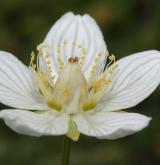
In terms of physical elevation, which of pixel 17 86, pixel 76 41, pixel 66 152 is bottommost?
pixel 66 152

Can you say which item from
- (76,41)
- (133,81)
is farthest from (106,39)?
(133,81)

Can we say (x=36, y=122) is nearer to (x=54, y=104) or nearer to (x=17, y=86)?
(x=54, y=104)

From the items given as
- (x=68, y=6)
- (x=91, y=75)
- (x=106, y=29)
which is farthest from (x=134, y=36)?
(x=91, y=75)

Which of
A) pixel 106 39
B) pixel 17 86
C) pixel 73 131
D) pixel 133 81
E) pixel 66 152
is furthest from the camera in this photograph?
pixel 106 39

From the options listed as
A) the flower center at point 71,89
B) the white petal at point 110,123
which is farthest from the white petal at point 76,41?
the white petal at point 110,123

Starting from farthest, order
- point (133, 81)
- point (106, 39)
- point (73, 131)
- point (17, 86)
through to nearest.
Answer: point (106, 39)
point (133, 81)
point (17, 86)
point (73, 131)

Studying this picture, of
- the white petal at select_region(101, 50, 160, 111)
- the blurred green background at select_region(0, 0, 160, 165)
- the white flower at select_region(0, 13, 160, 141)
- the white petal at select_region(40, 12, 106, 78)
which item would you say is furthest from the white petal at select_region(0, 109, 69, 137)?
the blurred green background at select_region(0, 0, 160, 165)

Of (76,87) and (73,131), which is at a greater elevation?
(76,87)

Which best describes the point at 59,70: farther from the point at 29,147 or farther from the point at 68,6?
the point at 68,6
